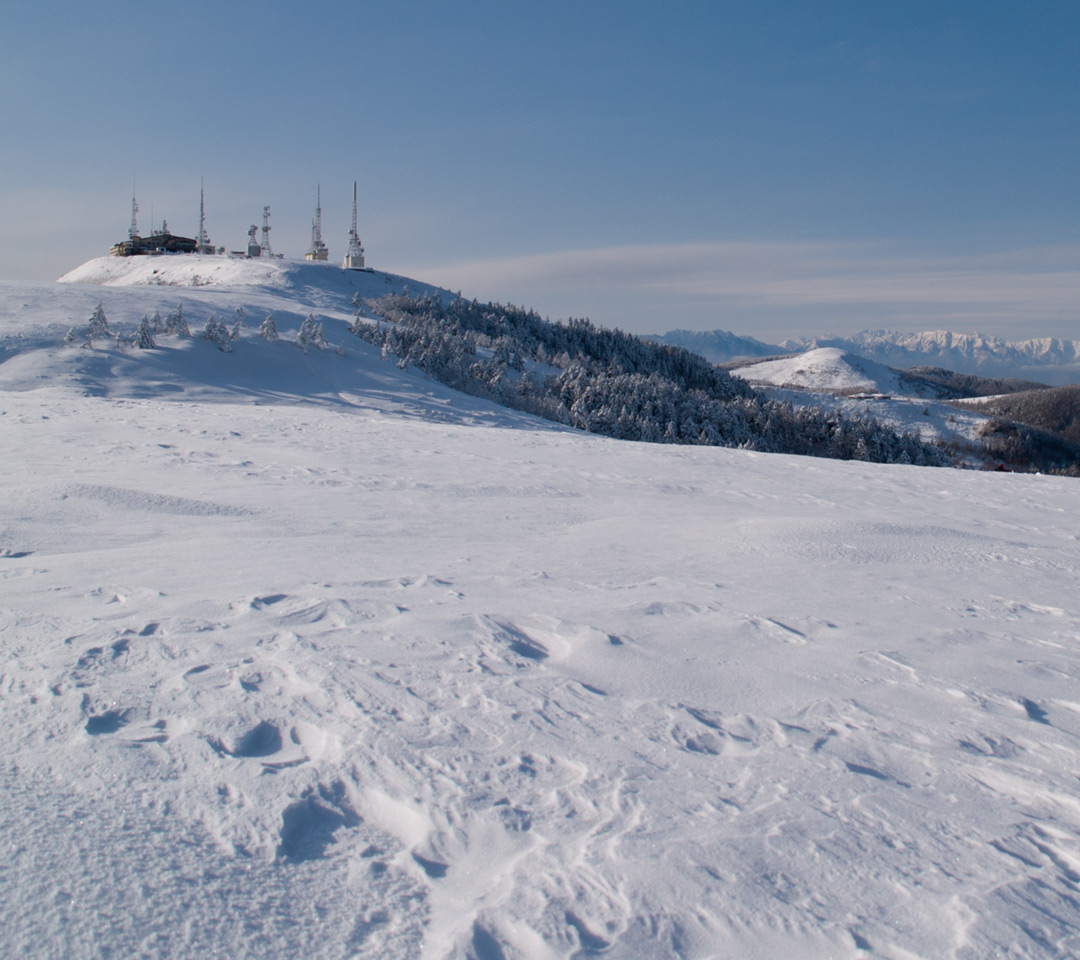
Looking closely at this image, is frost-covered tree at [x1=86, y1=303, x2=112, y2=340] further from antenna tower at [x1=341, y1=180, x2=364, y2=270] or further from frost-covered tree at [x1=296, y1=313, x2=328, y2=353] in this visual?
antenna tower at [x1=341, y1=180, x2=364, y2=270]

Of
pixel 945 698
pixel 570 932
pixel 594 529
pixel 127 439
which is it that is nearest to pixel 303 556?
pixel 594 529

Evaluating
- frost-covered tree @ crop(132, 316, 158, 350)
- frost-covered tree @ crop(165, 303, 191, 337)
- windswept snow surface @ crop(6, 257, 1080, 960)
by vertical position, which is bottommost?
windswept snow surface @ crop(6, 257, 1080, 960)

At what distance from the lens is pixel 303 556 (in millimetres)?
6039

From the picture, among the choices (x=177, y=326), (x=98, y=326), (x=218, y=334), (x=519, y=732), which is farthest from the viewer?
(x=177, y=326)

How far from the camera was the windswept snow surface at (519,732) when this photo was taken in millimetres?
2346

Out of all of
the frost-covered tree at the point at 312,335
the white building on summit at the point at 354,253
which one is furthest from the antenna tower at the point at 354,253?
the frost-covered tree at the point at 312,335

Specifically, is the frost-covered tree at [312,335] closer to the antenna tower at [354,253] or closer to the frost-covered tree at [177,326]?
the frost-covered tree at [177,326]

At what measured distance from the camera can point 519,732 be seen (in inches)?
134

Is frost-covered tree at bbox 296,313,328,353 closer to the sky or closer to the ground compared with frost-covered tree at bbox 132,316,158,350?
closer to the sky

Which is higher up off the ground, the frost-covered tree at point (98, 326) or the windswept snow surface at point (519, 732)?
the frost-covered tree at point (98, 326)

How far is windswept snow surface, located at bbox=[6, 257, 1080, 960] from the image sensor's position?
235 cm

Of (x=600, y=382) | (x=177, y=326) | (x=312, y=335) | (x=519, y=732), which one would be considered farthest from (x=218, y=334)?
(x=600, y=382)

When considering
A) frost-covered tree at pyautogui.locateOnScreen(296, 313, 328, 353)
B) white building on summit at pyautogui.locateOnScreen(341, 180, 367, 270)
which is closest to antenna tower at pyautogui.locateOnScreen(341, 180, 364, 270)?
white building on summit at pyautogui.locateOnScreen(341, 180, 367, 270)

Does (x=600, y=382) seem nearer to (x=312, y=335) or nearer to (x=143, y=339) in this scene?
(x=312, y=335)
